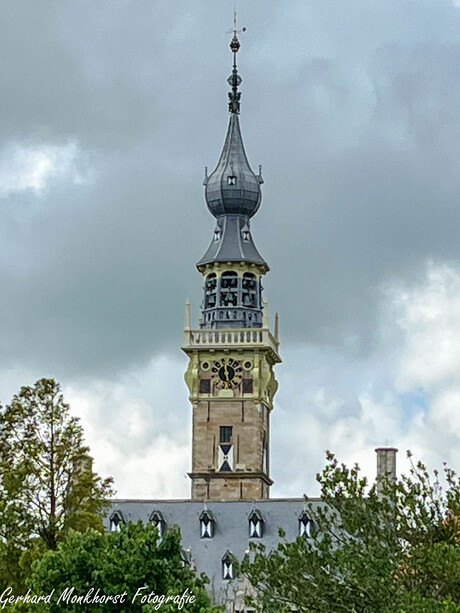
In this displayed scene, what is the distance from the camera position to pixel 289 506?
105 meters

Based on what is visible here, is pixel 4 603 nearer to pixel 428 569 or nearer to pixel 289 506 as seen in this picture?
pixel 428 569

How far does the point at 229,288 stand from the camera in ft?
382

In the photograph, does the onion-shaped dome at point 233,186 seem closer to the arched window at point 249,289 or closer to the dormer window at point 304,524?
the arched window at point 249,289

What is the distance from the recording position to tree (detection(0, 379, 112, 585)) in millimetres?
58156

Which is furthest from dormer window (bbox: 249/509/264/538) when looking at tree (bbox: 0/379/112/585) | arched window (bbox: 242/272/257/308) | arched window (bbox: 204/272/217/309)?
tree (bbox: 0/379/112/585)

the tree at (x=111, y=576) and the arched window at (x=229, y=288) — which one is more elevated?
the arched window at (x=229, y=288)

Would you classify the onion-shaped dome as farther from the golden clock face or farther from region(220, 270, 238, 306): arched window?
the golden clock face

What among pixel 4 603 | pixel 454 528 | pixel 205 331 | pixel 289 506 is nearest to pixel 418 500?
pixel 454 528

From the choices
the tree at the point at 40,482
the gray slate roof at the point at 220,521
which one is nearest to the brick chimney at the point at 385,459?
the gray slate roof at the point at 220,521

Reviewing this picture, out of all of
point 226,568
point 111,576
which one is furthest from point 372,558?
point 226,568

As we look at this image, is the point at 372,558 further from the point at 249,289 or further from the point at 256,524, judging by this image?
the point at 249,289

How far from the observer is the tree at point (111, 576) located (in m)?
54.0

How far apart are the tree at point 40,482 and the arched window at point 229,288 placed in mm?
55278

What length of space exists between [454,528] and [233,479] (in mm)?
64088
